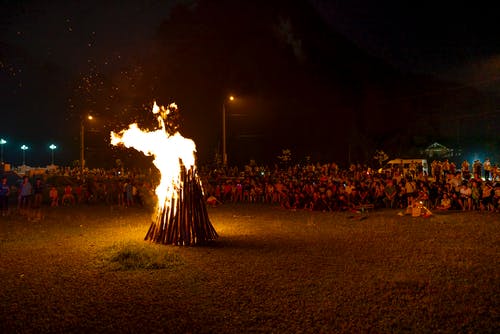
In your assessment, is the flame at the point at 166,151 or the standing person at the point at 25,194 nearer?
the flame at the point at 166,151

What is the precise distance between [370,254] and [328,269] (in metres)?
1.87

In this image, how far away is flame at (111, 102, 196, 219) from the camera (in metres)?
12.2

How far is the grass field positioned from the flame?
1598 mm

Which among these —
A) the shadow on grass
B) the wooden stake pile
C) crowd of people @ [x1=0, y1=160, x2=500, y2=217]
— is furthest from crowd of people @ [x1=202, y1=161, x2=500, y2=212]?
the shadow on grass

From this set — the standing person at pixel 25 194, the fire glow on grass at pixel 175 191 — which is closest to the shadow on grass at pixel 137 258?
the fire glow on grass at pixel 175 191

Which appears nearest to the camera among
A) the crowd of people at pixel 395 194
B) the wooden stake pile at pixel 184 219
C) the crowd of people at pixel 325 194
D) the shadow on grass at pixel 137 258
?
the shadow on grass at pixel 137 258

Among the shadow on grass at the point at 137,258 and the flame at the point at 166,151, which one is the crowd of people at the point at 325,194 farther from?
the shadow on grass at the point at 137,258

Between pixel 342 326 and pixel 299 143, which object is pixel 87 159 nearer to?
pixel 299 143

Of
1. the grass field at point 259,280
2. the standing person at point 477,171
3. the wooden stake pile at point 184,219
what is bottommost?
the grass field at point 259,280

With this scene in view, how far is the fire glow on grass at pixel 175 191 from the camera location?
1198 cm

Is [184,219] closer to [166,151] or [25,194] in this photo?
[166,151]

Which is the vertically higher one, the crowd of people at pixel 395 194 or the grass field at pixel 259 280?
the crowd of people at pixel 395 194

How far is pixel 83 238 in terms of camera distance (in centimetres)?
1294

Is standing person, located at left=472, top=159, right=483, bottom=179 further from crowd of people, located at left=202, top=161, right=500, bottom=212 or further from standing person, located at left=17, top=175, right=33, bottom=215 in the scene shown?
standing person, located at left=17, top=175, right=33, bottom=215
